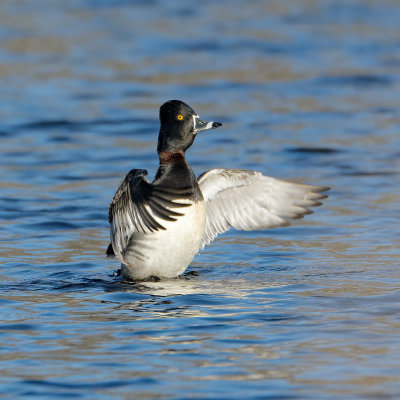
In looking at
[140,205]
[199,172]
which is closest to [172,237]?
[140,205]

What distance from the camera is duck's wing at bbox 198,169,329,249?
8625 mm

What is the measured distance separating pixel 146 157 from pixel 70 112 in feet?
8.80

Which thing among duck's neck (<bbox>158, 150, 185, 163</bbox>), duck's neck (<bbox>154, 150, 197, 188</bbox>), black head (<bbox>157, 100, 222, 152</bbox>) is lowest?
duck's neck (<bbox>154, 150, 197, 188</bbox>)

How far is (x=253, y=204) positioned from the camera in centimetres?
893

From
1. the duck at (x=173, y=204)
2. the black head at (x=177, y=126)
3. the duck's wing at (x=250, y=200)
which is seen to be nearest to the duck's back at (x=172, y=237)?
the duck at (x=173, y=204)

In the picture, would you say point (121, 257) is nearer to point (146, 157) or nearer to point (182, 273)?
point (182, 273)

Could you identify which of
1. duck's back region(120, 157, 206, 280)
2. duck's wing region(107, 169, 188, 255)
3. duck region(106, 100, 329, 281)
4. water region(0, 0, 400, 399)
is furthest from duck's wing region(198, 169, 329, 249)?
duck's wing region(107, 169, 188, 255)

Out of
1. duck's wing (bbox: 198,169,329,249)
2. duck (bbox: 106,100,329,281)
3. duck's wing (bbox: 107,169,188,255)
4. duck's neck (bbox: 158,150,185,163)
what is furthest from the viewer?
duck's wing (bbox: 198,169,329,249)

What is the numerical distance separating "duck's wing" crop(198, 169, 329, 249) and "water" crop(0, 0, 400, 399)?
0.36 metres

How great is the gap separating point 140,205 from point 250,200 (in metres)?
1.70

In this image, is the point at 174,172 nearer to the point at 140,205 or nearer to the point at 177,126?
the point at 177,126

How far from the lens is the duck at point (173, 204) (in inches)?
299

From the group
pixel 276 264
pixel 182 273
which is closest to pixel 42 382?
pixel 182 273

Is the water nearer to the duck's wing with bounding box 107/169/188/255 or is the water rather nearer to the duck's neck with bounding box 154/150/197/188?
the duck's wing with bounding box 107/169/188/255
